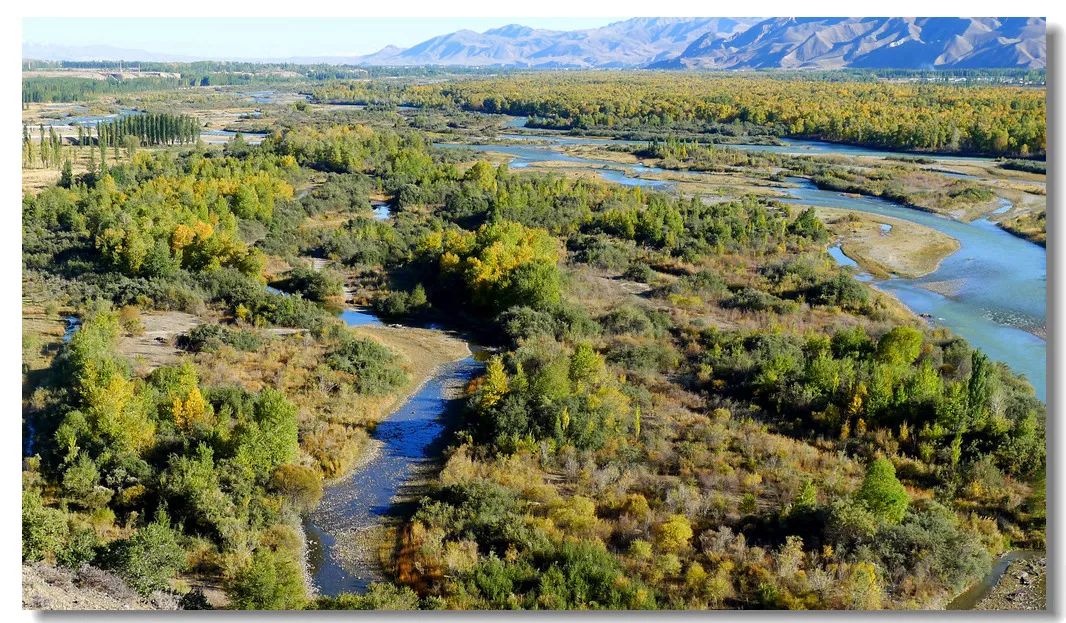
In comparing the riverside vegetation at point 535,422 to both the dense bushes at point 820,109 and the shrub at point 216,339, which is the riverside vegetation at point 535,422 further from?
the dense bushes at point 820,109

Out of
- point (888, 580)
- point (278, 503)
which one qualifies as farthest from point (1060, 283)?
point (278, 503)

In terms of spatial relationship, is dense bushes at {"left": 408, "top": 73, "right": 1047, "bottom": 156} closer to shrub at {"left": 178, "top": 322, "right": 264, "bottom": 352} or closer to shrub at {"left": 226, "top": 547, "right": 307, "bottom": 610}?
shrub at {"left": 178, "top": 322, "right": 264, "bottom": 352}

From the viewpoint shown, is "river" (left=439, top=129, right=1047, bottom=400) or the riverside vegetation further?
"river" (left=439, top=129, right=1047, bottom=400)

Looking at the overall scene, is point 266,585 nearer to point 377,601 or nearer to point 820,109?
point 377,601

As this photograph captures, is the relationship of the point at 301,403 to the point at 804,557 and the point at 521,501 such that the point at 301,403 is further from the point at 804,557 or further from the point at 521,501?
the point at 804,557

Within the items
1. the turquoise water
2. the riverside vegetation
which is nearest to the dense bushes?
the turquoise water

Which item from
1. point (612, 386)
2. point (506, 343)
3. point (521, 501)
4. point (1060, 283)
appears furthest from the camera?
point (506, 343)

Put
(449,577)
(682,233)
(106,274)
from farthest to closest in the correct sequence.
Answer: (682,233)
(106,274)
(449,577)
